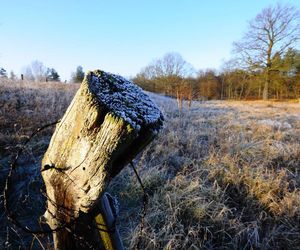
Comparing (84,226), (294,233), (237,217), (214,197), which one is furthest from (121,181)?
(84,226)

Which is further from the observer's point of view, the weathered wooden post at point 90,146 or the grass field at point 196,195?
the grass field at point 196,195

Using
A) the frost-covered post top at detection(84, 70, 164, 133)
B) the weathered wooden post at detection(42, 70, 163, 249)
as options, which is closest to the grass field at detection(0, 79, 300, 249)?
the weathered wooden post at detection(42, 70, 163, 249)

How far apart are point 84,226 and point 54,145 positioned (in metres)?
0.33

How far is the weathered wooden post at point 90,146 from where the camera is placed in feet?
2.26

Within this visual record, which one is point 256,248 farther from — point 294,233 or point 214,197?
point 214,197

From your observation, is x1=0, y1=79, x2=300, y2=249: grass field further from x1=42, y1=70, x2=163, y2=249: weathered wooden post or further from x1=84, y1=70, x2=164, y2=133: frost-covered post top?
x1=84, y1=70, x2=164, y2=133: frost-covered post top

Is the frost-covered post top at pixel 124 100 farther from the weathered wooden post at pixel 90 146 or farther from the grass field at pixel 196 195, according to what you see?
the grass field at pixel 196 195

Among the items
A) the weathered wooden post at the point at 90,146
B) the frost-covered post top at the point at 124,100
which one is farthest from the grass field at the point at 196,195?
the frost-covered post top at the point at 124,100

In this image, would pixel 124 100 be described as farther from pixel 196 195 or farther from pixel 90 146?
pixel 196 195

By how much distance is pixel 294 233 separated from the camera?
7.46 feet

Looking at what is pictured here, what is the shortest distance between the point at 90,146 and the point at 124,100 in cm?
19

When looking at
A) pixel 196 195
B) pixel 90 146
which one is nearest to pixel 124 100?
pixel 90 146

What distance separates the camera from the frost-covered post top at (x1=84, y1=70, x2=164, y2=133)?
694mm

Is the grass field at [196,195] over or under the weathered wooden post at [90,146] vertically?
under
